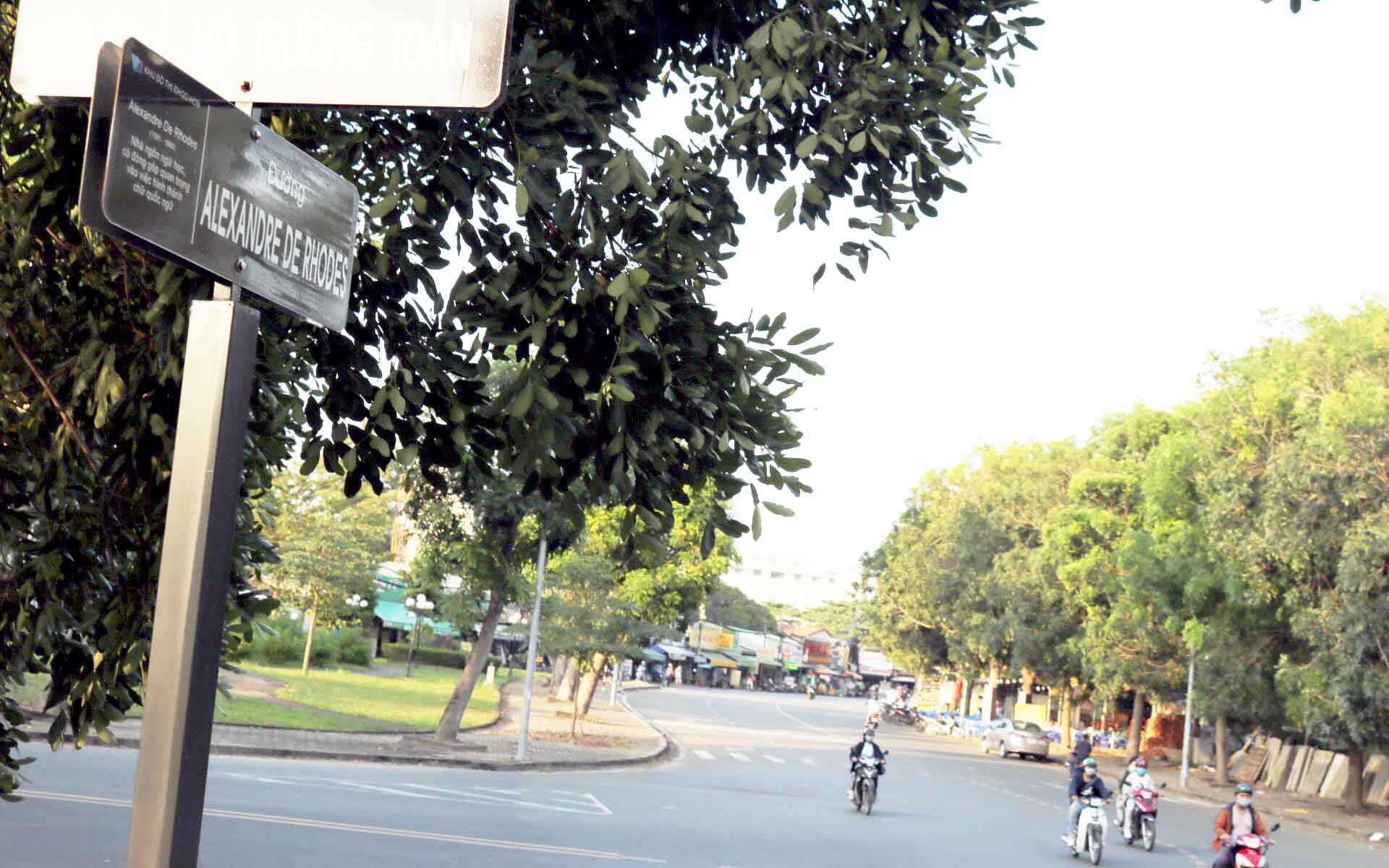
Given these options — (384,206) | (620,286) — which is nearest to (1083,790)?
(620,286)

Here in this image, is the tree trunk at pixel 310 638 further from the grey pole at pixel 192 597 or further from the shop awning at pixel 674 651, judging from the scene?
the shop awning at pixel 674 651

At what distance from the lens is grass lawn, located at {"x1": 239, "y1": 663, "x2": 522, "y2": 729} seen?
33.7 m

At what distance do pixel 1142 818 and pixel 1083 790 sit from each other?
3.08 m

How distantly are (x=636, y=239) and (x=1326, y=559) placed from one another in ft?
95.0

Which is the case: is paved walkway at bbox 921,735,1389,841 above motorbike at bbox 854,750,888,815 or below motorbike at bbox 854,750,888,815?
below

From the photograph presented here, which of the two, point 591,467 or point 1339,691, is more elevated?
point 591,467

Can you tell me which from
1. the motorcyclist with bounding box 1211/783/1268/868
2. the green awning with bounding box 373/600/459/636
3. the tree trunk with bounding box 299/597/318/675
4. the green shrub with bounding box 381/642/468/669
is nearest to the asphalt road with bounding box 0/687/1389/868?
the motorcyclist with bounding box 1211/783/1268/868

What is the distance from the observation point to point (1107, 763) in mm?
50781

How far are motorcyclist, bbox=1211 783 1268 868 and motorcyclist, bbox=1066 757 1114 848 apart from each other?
3272 millimetres

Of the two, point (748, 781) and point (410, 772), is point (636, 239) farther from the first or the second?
point (748, 781)

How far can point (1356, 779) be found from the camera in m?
33.9

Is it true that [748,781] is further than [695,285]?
Yes

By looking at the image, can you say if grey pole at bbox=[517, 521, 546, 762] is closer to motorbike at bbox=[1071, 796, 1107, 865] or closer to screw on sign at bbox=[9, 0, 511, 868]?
motorbike at bbox=[1071, 796, 1107, 865]

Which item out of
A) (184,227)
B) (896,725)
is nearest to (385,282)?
(184,227)
